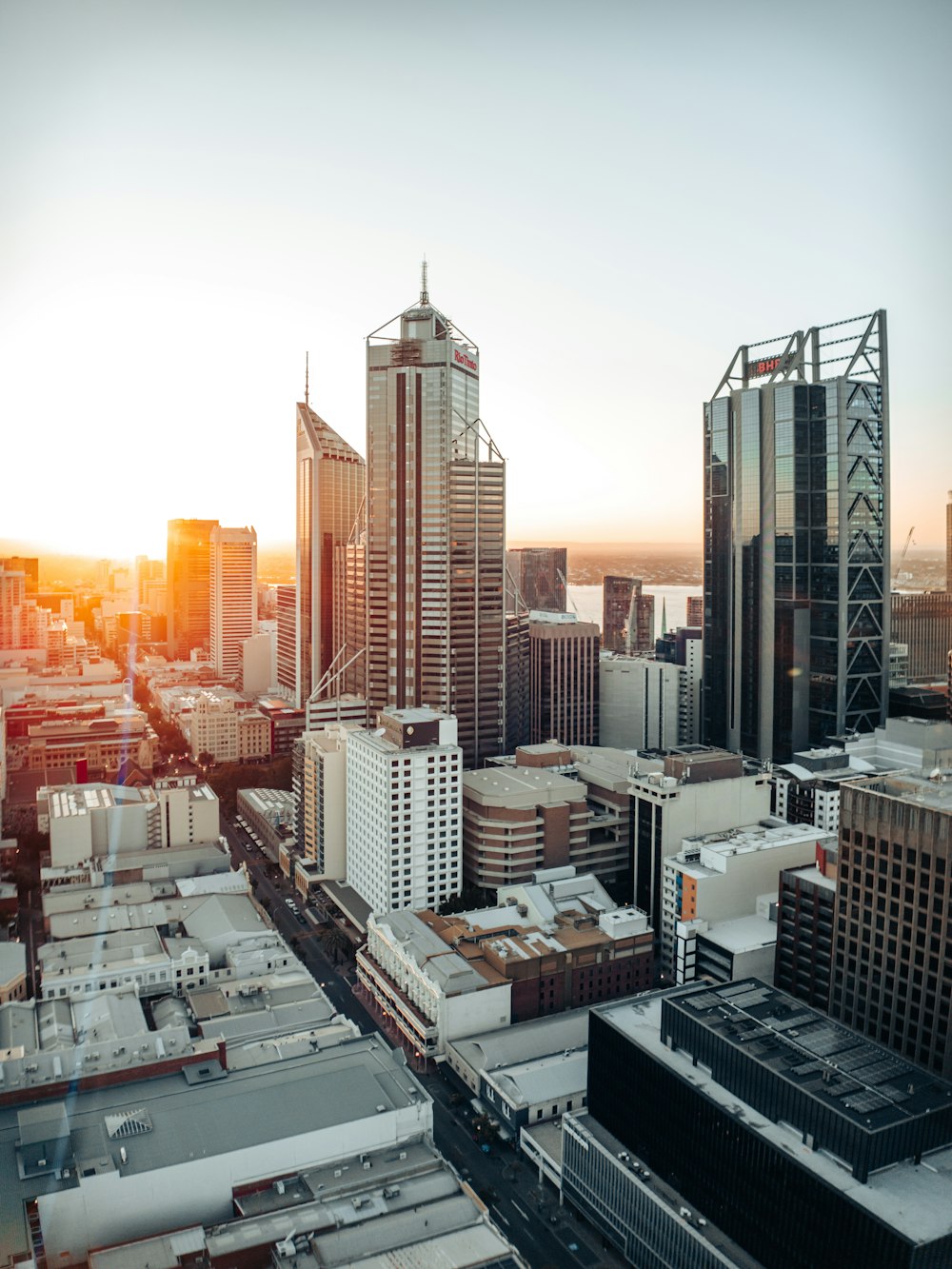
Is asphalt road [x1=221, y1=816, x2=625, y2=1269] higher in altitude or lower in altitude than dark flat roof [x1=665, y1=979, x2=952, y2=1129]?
lower

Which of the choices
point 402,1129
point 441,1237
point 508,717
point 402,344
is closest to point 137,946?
point 402,1129

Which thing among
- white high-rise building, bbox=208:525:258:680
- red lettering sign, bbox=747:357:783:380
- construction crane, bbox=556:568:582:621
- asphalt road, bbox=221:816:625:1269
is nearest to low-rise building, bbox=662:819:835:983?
asphalt road, bbox=221:816:625:1269

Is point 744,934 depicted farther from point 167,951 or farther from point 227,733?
point 227,733

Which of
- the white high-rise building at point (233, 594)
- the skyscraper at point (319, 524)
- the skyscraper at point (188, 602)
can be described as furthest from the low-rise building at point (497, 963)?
the skyscraper at point (188, 602)

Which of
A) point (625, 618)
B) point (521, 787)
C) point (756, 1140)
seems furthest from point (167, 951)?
point (625, 618)

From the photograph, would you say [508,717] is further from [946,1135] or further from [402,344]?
[946,1135]

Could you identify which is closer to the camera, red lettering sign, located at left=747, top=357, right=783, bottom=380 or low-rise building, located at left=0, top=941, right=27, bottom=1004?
low-rise building, located at left=0, top=941, right=27, bottom=1004

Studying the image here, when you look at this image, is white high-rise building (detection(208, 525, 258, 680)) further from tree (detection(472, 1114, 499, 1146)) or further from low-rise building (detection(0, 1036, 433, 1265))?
tree (detection(472, 1114, 499, 1146))

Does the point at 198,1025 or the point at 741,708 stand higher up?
the point at 741,708
